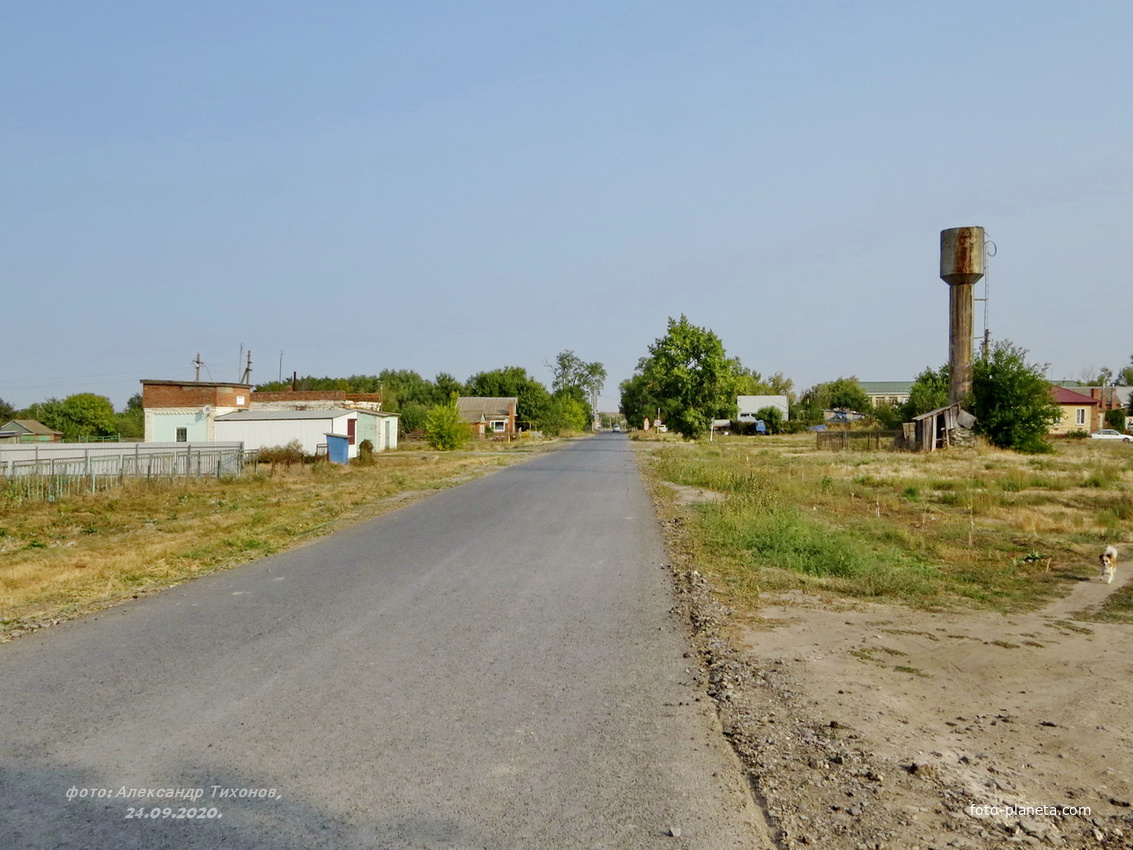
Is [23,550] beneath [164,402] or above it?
beneath

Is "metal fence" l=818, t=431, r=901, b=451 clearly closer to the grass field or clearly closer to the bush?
the grass field

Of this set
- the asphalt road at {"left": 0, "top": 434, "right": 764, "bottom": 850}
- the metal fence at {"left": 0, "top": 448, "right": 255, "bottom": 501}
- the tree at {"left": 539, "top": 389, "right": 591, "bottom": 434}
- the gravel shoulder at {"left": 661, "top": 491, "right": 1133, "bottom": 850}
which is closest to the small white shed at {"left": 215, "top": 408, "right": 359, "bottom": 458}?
the metal fence at {"left": 0, "top": 448, "right": 255, "bottom": 501}

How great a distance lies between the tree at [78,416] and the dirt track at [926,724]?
98.0 m

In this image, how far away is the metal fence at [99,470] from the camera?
23.3 metres

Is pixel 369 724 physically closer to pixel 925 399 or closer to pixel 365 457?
pixel 365 457

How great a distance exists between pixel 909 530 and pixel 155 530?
16.1 meters

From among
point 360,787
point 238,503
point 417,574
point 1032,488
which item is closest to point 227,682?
point 360,787

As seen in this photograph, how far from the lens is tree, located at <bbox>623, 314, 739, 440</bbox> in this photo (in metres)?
68.7

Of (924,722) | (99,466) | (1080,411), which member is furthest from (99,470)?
(1080,411)

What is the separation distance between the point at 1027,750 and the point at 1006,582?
25.8 feet

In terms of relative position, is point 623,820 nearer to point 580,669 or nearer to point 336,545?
point 580,669

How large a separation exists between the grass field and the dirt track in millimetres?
1591

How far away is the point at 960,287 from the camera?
53281 mm

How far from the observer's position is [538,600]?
9648 mm
